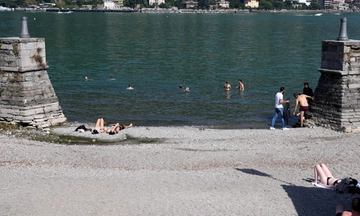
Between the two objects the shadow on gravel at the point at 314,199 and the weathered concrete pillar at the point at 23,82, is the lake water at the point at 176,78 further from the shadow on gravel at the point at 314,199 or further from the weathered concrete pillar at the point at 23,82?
the shadow on gravel at the point at 314,199

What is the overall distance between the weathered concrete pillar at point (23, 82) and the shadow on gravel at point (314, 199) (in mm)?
12589

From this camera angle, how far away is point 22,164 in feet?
63.1

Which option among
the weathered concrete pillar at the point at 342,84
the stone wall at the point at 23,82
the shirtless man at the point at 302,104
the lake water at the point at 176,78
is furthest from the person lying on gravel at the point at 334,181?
the stone wall at the point at 23,82

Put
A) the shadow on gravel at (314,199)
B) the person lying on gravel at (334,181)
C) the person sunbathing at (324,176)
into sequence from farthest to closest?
the person sunbathing at (324,176) < the person lying on gravel at (334,181) < the shadow on gravel at (314,199)

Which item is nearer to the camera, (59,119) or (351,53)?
(351,53)

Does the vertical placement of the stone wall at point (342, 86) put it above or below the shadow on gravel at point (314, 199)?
above

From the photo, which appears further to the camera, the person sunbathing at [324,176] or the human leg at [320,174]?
the human leg at [320,174]

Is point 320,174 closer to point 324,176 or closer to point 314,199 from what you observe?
point 324,176

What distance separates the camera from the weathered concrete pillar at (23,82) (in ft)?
82.5

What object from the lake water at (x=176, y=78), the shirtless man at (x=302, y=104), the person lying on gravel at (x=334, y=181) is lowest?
the lake water at (x=176, y=78)

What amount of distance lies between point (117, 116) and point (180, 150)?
10080mm

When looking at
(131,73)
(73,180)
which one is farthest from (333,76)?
(131,73)

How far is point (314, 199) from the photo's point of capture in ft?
52.5

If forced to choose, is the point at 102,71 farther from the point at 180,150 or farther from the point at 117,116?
the point at 180,150
